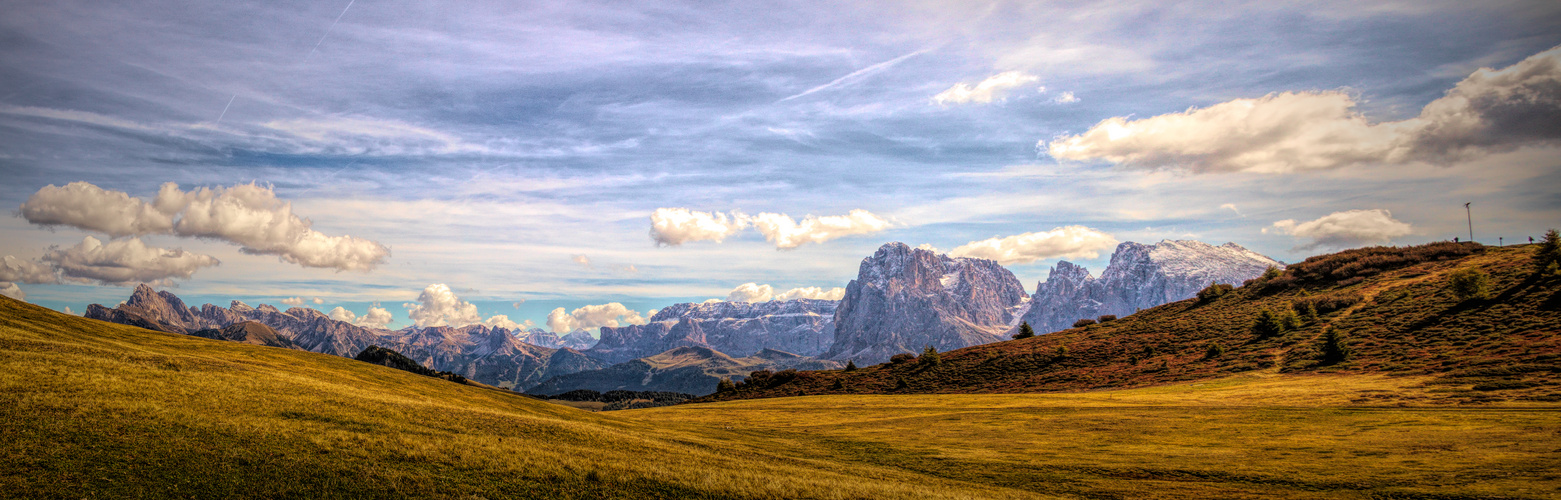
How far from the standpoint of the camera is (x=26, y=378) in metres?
24.9

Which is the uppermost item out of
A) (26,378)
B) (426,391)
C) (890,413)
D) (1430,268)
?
(1430,268)

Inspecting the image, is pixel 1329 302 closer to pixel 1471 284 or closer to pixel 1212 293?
pixel 1471 284

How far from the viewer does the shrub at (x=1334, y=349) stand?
7631 cm

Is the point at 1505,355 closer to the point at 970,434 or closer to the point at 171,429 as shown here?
the point at 970,434

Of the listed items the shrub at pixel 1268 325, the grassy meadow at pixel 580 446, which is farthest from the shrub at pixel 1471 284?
the grassy meadow at pixel 580 446

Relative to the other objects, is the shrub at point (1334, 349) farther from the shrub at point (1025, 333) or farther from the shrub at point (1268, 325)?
the shrub at point (1025, 333)

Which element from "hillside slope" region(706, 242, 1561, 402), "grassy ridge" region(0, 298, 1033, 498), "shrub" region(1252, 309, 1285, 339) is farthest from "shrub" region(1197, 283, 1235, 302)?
→ "grassy ridge" region(0, 298, 1033, 498)

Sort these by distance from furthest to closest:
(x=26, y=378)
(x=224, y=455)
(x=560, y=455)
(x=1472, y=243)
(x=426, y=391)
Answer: (x=1472, y=243) < (x=426, y=391) < (x=560, y=455) < (x=26, y=378) < (x=224, y=455)

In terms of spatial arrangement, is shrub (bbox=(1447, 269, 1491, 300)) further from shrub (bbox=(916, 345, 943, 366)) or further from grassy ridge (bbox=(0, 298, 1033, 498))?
grassy ridge (bbox=(0, 298, 1033, 498))

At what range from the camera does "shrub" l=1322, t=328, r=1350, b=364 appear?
250 feet

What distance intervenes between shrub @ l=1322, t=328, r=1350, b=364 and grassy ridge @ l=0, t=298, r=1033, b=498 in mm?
71193

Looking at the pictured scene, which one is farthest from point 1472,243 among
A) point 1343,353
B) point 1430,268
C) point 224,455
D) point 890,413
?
point 224,455

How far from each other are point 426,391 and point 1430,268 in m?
142

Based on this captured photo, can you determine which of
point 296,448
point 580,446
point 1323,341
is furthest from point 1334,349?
point 296,448
